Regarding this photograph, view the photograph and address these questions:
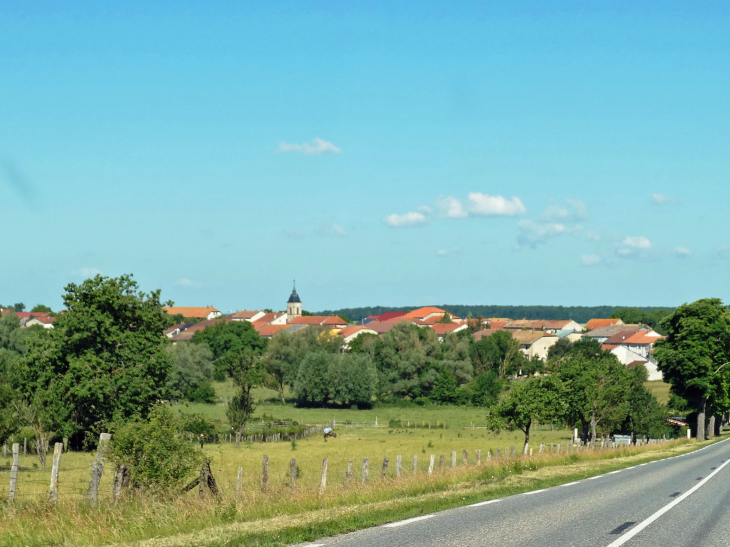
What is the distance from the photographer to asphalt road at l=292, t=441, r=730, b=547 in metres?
10.4

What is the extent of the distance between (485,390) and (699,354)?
56858 millimetres

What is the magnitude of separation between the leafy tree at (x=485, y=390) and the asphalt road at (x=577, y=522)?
9504cm

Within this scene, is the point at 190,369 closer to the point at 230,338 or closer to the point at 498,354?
the point at 230,338

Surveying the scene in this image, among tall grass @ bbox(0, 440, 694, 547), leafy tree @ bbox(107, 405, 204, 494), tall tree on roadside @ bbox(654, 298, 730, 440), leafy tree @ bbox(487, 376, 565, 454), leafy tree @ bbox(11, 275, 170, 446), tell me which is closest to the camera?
tall grass @ bbox(0, 440, 694, 547)

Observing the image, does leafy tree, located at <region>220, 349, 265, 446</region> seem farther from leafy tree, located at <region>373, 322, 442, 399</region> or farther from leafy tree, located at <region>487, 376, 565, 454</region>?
leafy tree, located at <region>373, 322, 442, 399</region>

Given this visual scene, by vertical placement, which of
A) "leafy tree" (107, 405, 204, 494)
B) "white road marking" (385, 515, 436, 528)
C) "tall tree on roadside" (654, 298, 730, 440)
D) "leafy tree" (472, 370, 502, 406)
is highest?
"tall tree on roadside" (654, 298, 730, 440)

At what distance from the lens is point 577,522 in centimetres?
1217

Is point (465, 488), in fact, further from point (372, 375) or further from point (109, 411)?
point (372, 375)

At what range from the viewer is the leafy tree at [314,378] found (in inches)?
4104

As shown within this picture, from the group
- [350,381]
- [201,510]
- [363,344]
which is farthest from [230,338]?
[201,510]

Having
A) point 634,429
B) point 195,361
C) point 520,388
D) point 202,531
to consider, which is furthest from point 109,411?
point 195,361

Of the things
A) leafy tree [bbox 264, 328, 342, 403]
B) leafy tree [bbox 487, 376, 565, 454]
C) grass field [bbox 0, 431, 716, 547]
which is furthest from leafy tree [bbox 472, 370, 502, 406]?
grass field [bbox 0, 431, 716, 547]

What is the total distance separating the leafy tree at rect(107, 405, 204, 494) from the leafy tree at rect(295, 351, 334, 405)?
88.7 m

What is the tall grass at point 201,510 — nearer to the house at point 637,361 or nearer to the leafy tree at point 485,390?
the leafy tree at point 485,390
